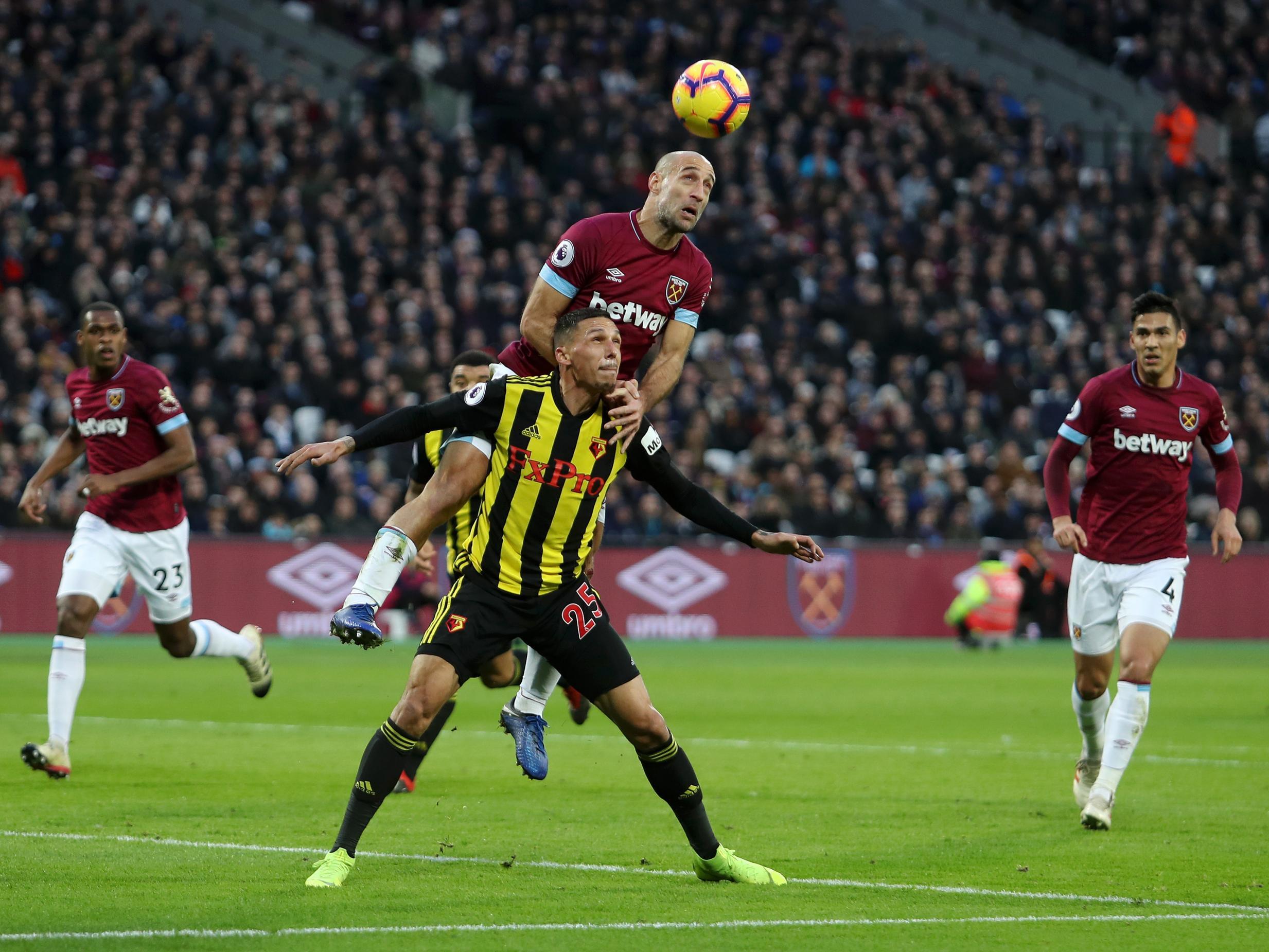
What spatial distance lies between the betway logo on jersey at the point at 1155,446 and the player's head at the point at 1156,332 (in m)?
0.37

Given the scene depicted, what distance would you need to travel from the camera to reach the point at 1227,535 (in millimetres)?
10242

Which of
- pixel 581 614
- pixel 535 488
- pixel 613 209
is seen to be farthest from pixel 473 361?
pixel 613 209

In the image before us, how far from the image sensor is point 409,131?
101 feet

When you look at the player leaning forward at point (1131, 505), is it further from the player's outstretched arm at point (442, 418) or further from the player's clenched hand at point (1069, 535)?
the player's outstretched arm at point (442, 418)

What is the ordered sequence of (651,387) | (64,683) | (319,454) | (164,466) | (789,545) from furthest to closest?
1. (164,466)
2. (64,683)
3. (651,387)
4. (789,545)
5. (319,454)

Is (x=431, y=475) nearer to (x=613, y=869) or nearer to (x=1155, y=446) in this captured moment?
(x=613, y=869)

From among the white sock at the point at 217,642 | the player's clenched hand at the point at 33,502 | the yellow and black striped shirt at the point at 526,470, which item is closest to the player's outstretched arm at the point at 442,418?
the yellow and black striped shirt at the point at 526,470

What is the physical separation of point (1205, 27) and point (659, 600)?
75.8 feet

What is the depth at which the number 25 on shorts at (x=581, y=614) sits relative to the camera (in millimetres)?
7312

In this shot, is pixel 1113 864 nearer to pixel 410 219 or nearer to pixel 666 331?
pixel 666 331

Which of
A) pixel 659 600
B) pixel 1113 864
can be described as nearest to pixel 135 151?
pixel 659 600

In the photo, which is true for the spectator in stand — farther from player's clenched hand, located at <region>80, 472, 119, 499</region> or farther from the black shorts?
the black shorts

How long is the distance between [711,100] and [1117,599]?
365 centimetres

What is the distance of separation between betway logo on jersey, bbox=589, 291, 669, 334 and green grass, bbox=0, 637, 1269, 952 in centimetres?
249
